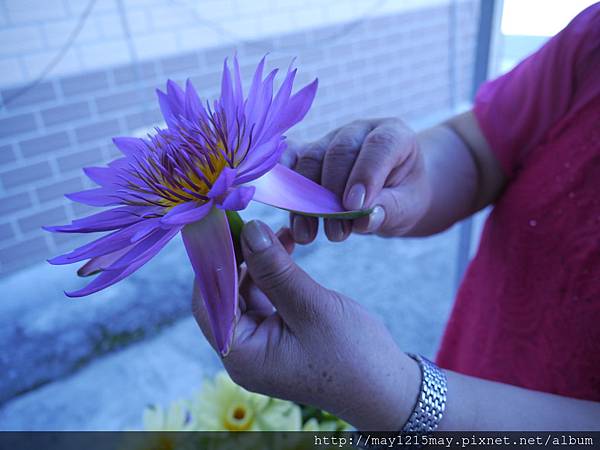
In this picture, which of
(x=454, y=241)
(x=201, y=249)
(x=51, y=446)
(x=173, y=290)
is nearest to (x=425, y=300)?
(x=454, y=241)

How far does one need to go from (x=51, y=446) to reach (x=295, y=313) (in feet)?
2.29

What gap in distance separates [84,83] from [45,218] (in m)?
0.36

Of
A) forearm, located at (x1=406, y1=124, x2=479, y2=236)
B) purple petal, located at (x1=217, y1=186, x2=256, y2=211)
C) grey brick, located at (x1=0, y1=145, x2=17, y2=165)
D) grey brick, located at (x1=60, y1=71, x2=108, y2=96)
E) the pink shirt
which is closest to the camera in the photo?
purple petal, located at (x1=217, y1=186, x2=256, y2=211)

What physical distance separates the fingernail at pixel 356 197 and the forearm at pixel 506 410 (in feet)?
0.62

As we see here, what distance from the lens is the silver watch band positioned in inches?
16.6

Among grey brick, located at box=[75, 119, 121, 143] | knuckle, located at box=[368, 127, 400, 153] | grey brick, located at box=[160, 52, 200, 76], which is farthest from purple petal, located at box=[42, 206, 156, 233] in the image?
grey brick, located at box=[160, 52, 200, 76]

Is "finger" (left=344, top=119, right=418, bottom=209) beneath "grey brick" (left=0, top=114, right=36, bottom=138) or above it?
above

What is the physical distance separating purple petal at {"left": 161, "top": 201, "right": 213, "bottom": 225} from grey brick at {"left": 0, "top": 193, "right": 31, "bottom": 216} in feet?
3.13

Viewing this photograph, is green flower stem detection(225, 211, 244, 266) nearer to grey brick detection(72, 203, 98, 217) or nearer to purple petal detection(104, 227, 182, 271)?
A: purple petal detection(104, 227, 182, 271)

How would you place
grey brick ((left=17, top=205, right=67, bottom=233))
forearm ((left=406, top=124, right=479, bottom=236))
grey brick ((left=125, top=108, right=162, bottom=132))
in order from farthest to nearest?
grey brick ((left=125, top=108, right=162, bottom=132)) < grey brick ((left=17, top=205, right=67, bottom=233)) < forearm ((left=406, top=124, right=479, bottom=236))

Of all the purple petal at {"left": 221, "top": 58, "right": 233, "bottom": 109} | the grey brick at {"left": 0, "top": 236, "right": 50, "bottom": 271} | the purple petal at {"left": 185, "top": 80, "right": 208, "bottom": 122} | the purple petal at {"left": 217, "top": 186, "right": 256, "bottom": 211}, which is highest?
the purple petal at {"left": 221, "top": 58, "right": 233, "bottom": 109}

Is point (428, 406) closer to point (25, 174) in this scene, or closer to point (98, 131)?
point (25, 174)

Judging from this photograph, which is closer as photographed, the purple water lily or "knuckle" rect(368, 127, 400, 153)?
the purple water lily

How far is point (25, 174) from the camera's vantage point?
3.73ft
